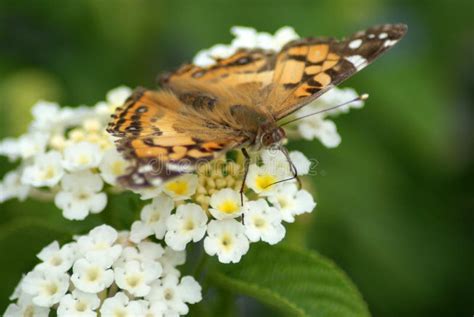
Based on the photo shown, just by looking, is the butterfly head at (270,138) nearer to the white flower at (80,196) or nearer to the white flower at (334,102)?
the white flower at (334,102)

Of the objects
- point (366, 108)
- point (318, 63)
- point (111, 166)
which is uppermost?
point (366, 108)

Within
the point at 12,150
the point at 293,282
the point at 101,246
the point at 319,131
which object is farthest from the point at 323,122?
the point at 12,150

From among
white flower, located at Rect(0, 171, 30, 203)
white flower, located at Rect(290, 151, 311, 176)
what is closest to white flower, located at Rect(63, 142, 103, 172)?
white flower, located at Rect(0, 171, 30, 203)

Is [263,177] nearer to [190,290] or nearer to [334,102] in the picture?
[190,290]

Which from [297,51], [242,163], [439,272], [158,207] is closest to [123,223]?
[158,207]

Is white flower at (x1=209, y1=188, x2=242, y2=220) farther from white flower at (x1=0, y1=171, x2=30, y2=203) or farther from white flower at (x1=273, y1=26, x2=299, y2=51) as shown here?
white flower at (x1=273, y1=26, x2=299, y2=51)

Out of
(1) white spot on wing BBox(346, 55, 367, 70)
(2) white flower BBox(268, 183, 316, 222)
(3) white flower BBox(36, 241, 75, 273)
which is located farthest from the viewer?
(1) white spot on wing BBox(346, 55, 367, 70)
